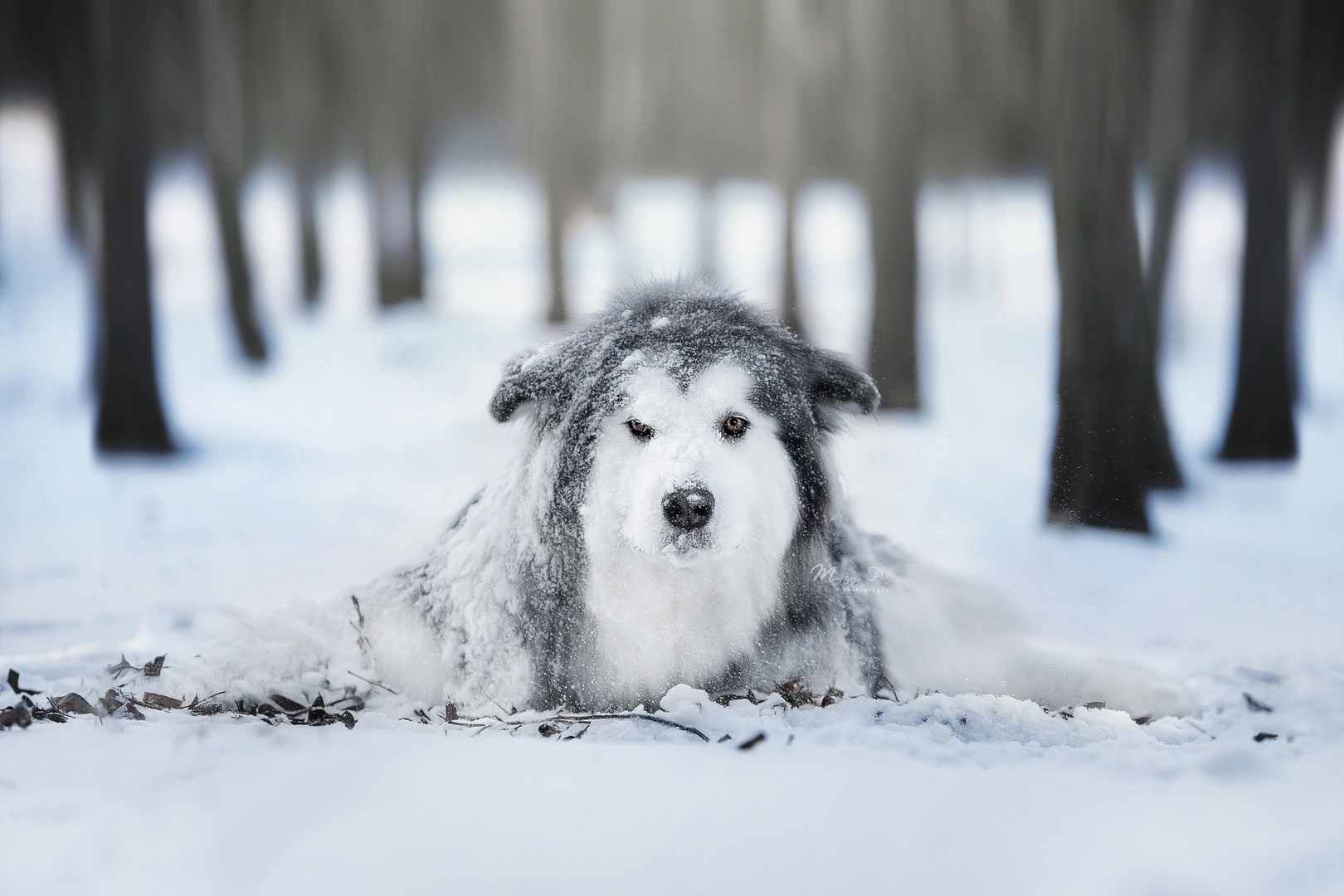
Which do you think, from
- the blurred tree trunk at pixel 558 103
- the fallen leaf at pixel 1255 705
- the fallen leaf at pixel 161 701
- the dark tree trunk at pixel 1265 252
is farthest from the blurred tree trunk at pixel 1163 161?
the fallen leaf at pixel 161 701

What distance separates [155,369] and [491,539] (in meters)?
1.18

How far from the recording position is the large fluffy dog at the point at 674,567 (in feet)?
7.89

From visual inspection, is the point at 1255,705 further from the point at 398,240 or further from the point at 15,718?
the point at 15,718

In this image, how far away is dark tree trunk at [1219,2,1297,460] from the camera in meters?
2.81

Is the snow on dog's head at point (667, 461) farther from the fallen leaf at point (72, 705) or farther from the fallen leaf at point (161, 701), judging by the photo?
the fallen leaf at point (72, 705)

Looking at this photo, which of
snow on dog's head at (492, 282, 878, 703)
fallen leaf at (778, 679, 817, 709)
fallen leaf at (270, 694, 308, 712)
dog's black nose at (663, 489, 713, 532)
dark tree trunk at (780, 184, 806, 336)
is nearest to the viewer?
dog's black nose at (663, 489, 713, 532)

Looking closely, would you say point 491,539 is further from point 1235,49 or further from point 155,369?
point 1235,49

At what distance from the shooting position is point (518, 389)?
2.60 m

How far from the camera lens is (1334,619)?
9.59 ft

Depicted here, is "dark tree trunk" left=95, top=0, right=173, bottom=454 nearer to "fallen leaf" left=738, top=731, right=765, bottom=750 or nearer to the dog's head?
the dog's head

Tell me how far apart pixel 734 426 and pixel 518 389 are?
0.62 meters

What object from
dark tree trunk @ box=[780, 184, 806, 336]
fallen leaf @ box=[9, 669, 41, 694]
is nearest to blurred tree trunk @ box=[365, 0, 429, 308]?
dark tree trunk @ box=[780, 184, 806, 336]

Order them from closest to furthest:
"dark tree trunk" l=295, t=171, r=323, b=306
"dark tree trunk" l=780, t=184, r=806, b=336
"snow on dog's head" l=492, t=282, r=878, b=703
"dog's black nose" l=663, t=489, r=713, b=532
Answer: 1. "dog's black nose" l=663, t=489, r=713, b=532
2. "snow on dog's head" l=492, t=282, r=878, b=703
3. "dark tree trunk" l=780, t=184, r=806, b=336
4. "dark tree trunk" l=295, t=171, r=323, b=306

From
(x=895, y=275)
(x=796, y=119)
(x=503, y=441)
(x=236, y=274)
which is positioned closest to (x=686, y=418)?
(x=503, y=441)
